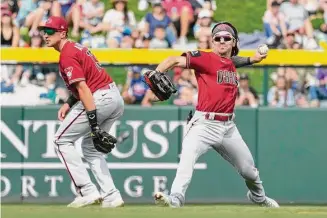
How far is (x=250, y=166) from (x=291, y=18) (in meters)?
6.21

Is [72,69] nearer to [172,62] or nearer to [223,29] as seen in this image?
[172,62]

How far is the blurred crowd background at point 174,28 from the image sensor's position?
505 inches

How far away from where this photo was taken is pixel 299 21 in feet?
50.6

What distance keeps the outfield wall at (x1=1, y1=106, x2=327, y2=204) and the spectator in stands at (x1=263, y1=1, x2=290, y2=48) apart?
102 inches

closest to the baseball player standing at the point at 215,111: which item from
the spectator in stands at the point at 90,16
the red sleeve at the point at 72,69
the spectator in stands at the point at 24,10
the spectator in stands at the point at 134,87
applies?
the red sleeve at the point at 72,69

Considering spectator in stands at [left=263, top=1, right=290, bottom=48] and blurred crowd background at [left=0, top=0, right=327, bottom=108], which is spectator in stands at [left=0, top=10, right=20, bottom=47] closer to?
blurred crowd background at [left=0, top=0, right=327, bottom=108]

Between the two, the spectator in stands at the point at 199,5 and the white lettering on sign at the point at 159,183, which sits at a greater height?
the spectator in stands at the point at 199,5

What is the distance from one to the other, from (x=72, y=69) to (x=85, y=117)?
1.93 ft

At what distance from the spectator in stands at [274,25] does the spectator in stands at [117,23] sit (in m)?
2.15

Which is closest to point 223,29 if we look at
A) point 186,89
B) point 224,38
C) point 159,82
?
point 224,38

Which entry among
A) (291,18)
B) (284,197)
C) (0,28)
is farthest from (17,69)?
(291,18)

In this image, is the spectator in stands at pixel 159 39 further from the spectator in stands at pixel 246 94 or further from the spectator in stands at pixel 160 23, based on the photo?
the spectator in stands at pixel 246 94

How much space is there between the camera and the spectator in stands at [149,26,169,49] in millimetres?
14703

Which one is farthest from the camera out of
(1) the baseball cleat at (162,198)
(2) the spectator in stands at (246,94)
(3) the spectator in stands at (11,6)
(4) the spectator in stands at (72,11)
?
(4) the spectator in stands at (72,11)
